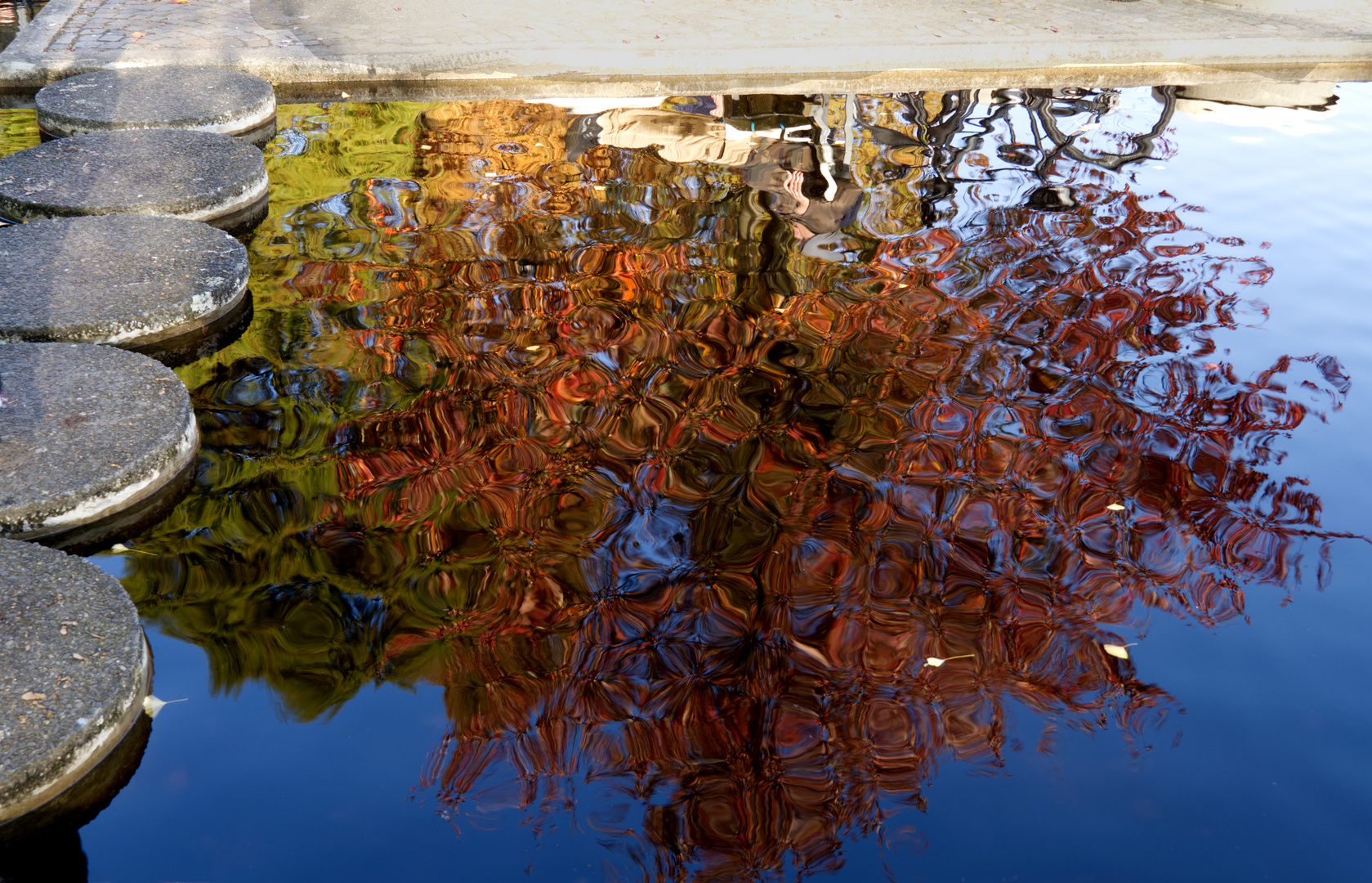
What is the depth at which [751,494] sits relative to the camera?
3.15 metres

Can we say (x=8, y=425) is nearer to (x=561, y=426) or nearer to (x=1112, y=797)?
(x=561, y=426)

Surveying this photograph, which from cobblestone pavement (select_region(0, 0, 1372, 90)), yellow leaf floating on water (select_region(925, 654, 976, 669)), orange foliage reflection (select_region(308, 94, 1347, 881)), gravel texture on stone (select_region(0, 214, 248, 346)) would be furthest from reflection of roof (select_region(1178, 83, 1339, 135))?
gravel texture on stone (select_region(0, 214, 248, 346))

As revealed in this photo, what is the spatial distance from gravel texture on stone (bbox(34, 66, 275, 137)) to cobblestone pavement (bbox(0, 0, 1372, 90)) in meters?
0.50

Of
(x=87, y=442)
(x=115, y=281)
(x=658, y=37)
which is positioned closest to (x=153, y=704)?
(x=87, y=442)

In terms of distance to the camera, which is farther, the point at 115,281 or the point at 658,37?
the point at 658,37

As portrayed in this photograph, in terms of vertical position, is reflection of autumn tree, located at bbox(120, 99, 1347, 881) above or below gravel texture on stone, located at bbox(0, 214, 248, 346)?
below

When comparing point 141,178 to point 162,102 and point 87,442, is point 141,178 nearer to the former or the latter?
point 162,102

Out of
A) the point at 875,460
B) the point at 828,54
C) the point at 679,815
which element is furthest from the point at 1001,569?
the point at 828,54

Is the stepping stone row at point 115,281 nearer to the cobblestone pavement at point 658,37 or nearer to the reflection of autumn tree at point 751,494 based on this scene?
the reflection of autumn tree at point 751,494

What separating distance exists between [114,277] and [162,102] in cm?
220

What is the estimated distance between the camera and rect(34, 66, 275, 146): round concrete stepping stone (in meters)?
5.24

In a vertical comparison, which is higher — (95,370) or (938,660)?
(95,370)

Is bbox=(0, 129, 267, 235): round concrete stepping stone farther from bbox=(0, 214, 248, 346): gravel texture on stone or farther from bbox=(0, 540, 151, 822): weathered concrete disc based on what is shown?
bbox=(0, 540, 151, 822): weathered concrete disc

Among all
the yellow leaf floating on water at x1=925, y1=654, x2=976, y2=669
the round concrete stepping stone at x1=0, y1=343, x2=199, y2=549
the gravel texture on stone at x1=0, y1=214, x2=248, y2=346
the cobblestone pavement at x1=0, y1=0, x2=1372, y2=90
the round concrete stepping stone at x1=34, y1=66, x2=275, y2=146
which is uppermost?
the cobblestone pavement at x1=0, y1=0, x2=1372, y2=90
